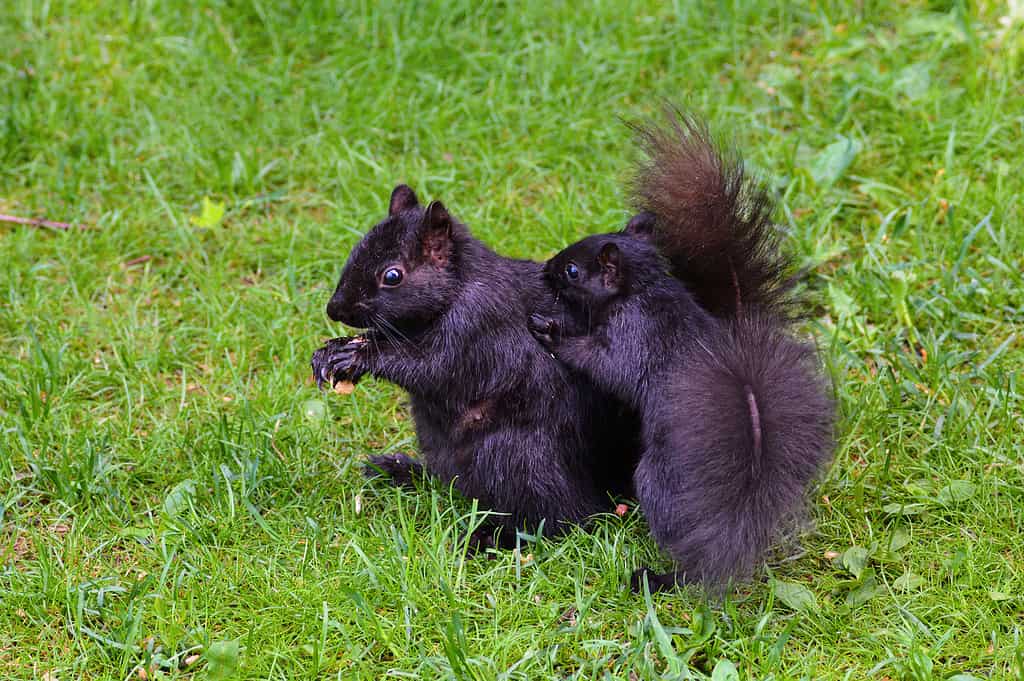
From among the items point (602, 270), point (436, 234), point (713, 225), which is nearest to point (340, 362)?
point (436, 234)

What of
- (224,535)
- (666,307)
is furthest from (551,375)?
(224,535)

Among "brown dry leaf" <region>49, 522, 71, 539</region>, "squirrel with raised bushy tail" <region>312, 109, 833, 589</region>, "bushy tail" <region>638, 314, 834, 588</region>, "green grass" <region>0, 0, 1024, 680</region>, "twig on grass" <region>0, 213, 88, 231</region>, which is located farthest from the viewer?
"twig on grass" <region>0, 213, 88, 231</region>

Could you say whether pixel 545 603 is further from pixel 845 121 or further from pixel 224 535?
pixel 845 121

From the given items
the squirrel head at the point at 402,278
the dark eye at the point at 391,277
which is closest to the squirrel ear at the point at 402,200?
the squirrel head at the point at 402,278

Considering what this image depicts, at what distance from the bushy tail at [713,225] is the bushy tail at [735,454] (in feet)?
0.80

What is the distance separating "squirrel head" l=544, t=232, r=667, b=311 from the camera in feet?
10.7

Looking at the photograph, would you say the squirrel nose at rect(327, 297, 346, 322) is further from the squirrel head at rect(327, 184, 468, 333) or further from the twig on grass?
Result: the twig on grass

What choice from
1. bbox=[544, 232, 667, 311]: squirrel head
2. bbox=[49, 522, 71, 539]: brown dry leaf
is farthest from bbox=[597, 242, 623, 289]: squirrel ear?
bbox=[49, 522, 71, 539]: brown dry leaf

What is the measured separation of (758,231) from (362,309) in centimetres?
108

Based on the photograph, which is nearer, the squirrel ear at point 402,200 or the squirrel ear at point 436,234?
the squirrel ear at point 436,234

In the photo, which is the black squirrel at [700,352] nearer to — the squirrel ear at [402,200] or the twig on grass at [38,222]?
the squirrel ear at [402,200]

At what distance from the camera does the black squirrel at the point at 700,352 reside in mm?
2883

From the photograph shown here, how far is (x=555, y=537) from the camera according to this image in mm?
3322

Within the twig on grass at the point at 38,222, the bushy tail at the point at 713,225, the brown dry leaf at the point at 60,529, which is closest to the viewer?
the bushy tail at the point at 713,225
